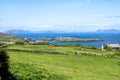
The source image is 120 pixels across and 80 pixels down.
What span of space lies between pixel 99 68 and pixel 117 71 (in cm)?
247

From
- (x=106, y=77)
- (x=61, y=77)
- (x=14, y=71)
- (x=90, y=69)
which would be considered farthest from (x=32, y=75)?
(x=90, y=69)

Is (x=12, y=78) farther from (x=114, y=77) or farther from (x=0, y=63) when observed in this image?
(x=114, y=77)

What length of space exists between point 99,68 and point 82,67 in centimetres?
229

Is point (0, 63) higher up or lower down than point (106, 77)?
higher up

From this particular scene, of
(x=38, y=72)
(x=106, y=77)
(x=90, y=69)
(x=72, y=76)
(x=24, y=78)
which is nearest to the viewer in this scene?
(x=24, y=78)

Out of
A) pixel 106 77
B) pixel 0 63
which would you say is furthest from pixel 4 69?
pixel 106 77

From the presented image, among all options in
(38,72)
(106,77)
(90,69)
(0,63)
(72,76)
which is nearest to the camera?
(0,63)

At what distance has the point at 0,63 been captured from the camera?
22.0 meters

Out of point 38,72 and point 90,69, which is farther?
point 90,69

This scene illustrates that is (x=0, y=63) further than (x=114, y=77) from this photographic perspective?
No

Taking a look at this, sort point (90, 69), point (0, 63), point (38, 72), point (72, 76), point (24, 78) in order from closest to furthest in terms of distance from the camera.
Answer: point (0, 63)
point (24, 78)
point (38, 72)
point (72, 76)
point (90, 69)

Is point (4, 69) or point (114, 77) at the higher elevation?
point (4, 69)

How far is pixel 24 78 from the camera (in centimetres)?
2470

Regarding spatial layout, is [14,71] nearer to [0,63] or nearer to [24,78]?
[24,78]
